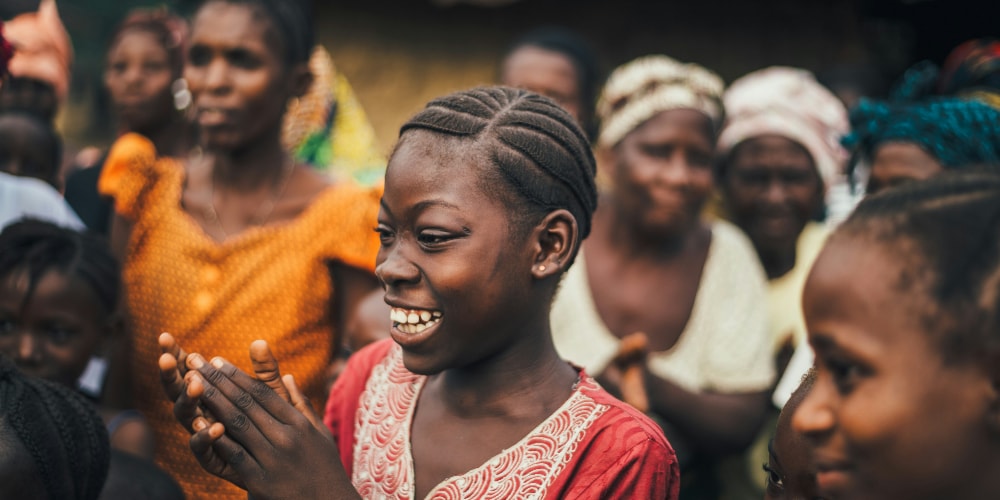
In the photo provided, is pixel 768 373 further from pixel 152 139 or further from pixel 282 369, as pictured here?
pixel 152 139

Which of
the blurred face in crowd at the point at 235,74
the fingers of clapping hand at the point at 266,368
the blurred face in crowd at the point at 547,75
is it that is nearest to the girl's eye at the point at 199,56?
the blurred face in crowd at the point at 235,74

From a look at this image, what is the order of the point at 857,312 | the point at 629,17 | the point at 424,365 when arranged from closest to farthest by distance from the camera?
the point at 857,312, the point at 424,365, the point at 629,17

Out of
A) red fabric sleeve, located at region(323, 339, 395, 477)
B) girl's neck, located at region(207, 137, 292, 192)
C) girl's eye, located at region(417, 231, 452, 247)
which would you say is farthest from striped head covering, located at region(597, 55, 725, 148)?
girl's eye, located at region(417, 231, 452, 247)

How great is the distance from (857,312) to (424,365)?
0.97 metres

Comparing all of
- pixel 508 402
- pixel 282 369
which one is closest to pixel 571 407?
pixel 508 402

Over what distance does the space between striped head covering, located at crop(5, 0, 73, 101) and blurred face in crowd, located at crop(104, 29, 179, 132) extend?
0.27 meters

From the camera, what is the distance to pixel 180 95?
560 centimetres

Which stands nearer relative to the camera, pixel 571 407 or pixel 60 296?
pixel 571 407

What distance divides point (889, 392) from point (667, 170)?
7.93 feet

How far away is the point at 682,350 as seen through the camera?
3.72 m

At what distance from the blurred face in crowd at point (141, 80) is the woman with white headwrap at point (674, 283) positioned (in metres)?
2.38

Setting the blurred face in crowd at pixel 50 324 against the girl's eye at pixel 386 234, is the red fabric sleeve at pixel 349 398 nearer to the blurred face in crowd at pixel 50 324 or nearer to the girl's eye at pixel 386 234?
the girl's eye at pixel 386 234

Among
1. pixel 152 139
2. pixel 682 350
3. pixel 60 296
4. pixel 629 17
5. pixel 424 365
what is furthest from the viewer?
pixel 629 17

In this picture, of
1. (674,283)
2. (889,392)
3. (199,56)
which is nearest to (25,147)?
(199,56)
